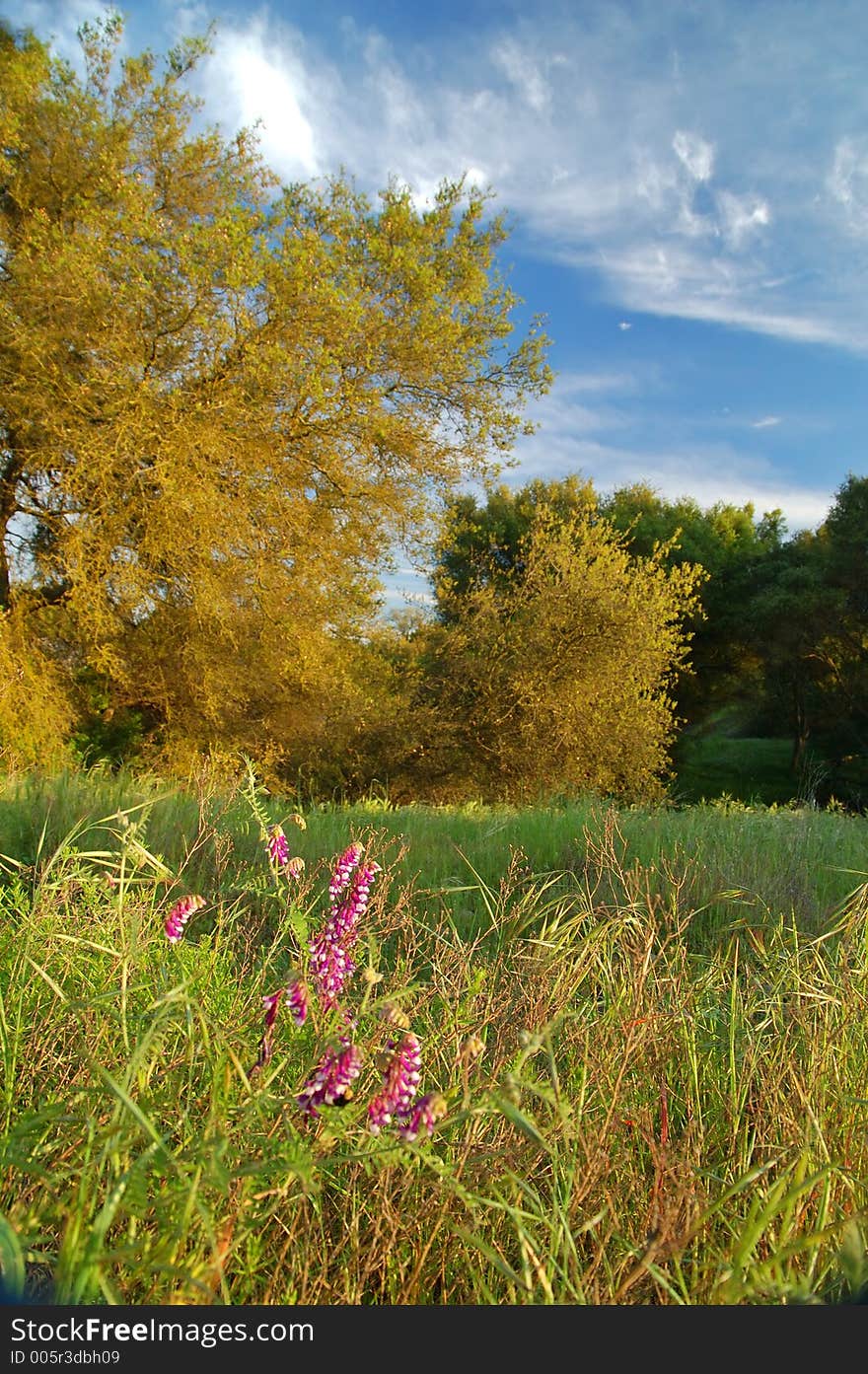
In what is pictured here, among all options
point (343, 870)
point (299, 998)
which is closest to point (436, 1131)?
point (299, 998)

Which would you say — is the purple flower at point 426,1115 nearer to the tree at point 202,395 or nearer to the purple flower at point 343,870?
the purple flower at point 343,870

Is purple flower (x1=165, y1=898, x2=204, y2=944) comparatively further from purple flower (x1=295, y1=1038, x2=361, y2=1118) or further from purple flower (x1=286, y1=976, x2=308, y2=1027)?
purple flower (x1=295, y1=1038, x2=361, y2=1118)

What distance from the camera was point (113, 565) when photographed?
10.7 m

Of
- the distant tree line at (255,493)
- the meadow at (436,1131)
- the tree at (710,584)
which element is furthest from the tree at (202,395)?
the tree at (710,584)

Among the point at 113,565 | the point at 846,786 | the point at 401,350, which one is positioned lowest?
the point at 846,786

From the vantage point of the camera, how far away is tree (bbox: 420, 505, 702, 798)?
41.7 ft

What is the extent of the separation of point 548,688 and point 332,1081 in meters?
11.6

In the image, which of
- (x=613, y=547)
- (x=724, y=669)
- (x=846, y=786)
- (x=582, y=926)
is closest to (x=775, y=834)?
(x=582, y=926)

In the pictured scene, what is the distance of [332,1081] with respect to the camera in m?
1.24

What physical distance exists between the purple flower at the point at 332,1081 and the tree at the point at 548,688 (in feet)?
36.9

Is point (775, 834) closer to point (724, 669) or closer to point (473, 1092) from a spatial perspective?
point (473, 1092)

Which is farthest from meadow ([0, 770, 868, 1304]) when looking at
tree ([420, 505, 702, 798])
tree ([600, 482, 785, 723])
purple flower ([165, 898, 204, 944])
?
tree ([600, 482, 785, 723])

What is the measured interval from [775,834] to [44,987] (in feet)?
15.8

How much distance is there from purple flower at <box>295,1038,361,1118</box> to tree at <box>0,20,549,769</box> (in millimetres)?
9254
